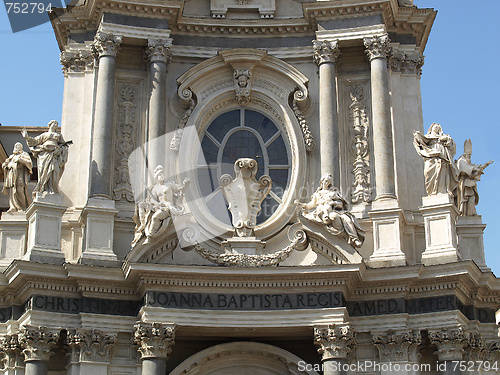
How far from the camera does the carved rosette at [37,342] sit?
60.9 feet

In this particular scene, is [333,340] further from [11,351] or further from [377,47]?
[377,47]

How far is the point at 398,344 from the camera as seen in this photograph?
19.2 metres

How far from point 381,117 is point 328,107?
1.20m

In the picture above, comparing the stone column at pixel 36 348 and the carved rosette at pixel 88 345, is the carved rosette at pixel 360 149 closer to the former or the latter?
the carved rosette at pixel 88 345

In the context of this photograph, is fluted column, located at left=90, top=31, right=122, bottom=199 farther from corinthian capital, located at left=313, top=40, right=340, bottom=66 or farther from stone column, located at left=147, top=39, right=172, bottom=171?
corinthian capital, located at left=313, top=40, right=340, bottom=66

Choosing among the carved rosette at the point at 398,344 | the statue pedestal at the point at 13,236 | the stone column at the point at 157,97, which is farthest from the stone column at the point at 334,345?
the statue pedestal at the point at 13,236

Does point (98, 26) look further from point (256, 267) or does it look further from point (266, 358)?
point (266, 358)

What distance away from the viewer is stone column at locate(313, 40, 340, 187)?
21.1 meters

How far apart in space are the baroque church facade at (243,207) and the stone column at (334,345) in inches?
1.7

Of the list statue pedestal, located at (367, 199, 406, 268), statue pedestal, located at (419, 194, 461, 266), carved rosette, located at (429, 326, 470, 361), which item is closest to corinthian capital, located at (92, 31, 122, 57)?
statue pedestal, located at (367, 199, 406, 268)

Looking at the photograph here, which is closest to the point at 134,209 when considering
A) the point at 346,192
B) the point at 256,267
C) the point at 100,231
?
the point at 100,231

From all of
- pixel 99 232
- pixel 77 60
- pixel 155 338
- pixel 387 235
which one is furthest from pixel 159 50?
pixel 155 338

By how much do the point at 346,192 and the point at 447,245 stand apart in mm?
2749

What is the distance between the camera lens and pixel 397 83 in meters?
22.3
